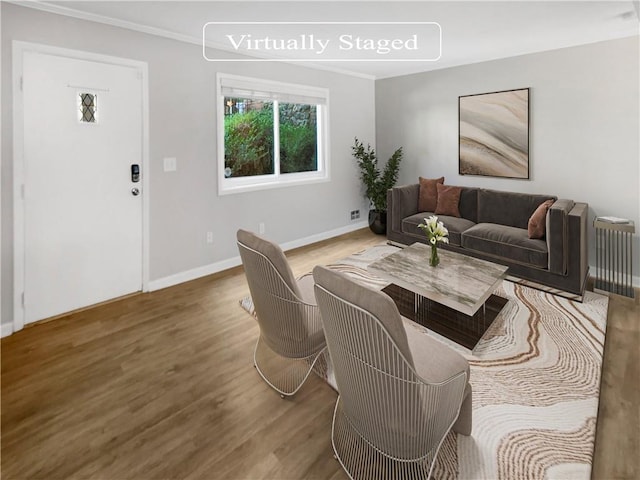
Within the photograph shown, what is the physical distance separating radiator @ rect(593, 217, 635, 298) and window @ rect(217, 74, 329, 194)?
3381mm

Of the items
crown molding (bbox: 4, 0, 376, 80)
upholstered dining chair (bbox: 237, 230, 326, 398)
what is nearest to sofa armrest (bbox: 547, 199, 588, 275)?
upholstered dining chair (bbox: 237, 230, 326, 398)

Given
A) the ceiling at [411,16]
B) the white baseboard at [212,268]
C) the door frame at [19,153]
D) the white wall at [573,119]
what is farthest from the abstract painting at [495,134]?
the door frame at [19,153]

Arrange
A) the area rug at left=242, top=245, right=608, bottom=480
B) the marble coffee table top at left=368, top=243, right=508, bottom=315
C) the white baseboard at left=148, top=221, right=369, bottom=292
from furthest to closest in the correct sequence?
the white baseboard at left=148, top=221, right=369, bottom=292
the marble coffee table top at left=368, top=243, right=508, bottom=315
the area rug at left=242, top=245, right=608, bottom=480

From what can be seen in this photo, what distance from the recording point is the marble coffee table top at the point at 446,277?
248 centimetres

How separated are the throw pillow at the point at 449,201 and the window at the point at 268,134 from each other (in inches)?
65.8

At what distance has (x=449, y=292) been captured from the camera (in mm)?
2545

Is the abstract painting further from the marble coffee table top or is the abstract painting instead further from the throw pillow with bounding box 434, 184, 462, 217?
the marble coffee table top

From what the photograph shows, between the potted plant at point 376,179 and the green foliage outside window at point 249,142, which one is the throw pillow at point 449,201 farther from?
the green foliage outside window at point 249,142

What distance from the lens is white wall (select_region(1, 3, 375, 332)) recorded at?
8.86 feet

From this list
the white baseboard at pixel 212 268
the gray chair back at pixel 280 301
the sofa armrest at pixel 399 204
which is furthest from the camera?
the sofa armrest at pixel 399 204

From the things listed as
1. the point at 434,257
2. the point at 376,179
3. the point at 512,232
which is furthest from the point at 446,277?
the point at 376,179

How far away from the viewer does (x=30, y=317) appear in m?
2.88

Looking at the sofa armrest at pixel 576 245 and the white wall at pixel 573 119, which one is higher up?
the white wall at pixel 573 119

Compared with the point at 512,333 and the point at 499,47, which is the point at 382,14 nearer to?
the point at 499,47
